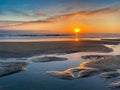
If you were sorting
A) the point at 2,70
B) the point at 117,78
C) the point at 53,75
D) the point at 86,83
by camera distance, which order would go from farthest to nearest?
the point at 2,70
the point at 53,75
the point at 117,78
the point at 86,83

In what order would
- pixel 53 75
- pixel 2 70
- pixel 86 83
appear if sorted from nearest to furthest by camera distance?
1. pixel 86 83
2. pixel 53 75
3. pixel 2 70

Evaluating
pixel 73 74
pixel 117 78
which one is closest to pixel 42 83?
pixel 73 74

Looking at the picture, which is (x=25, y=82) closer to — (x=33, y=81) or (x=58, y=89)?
(x=33, y=81)

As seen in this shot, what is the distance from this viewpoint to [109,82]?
14.0 meters

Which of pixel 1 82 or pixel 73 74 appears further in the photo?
pixel 73 74

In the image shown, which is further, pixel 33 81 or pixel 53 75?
pixel 53 75

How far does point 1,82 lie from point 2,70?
343cm

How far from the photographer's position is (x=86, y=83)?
Answer: 13789 mm

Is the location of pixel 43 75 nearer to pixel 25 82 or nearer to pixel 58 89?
pixel 25 82

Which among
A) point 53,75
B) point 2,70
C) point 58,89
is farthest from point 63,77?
point 2,70

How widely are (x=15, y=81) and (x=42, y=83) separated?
5.57ft

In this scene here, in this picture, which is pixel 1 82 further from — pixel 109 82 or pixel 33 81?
pixel 109 82

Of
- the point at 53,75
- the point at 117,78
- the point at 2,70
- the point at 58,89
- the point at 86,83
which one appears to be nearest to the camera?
the point at 58,89

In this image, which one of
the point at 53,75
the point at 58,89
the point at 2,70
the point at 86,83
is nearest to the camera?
the point at 58,89
